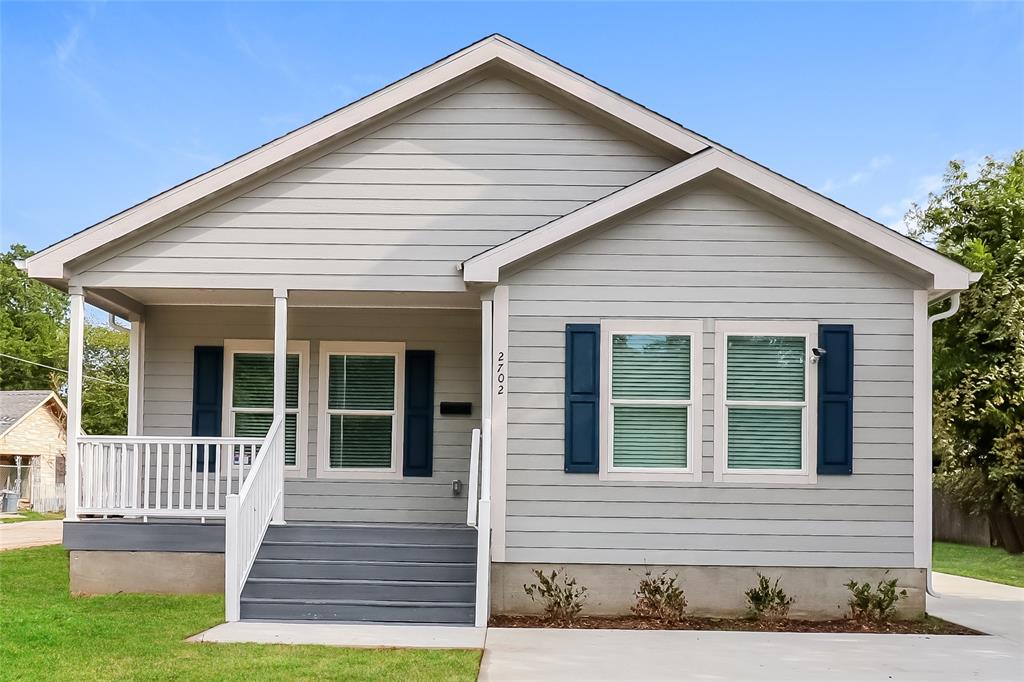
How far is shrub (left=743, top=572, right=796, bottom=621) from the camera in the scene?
934 centimetres

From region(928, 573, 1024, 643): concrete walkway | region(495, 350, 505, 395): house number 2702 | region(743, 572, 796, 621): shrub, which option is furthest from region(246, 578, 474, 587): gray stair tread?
region(928, 573, 1024, 643): concrete walkway

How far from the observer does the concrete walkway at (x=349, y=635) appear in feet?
25.7

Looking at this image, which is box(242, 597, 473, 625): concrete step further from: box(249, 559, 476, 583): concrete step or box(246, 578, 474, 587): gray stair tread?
box(249, 559, 476, 583): concrete step

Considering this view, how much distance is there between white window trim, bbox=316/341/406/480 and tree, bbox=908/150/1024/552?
10599mm

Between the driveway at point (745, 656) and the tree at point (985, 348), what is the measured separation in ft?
28.4

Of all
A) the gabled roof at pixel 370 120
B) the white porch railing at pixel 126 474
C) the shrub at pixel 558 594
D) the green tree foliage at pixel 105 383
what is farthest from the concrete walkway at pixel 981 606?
the green tree foliage at pixel 105 383

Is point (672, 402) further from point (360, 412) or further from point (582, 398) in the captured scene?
point (360, 412)

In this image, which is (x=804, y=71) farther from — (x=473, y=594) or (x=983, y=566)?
(x=473, y=594)

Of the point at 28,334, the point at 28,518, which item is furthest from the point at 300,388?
the point at 28,334

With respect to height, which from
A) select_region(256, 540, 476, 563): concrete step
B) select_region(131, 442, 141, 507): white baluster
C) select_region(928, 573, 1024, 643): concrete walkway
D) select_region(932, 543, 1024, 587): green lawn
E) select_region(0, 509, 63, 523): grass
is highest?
select_region(131, 442, 141, 507): white baluster

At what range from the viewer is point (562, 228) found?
9375mm

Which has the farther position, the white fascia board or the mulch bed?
the white fascia board

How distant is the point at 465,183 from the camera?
35.0ft

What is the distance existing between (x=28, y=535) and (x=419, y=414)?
14619 mm
